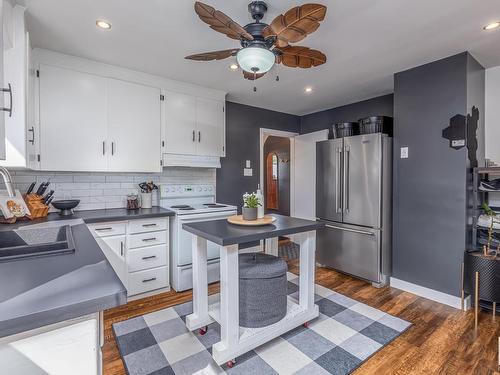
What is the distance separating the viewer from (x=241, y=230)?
6.04 feet

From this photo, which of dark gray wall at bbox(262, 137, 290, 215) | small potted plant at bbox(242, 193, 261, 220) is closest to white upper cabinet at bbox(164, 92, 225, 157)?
small potted plant at bbox(242, 193, 261, 220)

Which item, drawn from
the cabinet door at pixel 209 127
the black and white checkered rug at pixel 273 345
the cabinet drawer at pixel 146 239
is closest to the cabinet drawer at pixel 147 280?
the cabinet drawer at pixel 146 239

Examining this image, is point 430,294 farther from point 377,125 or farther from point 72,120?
point 72,120

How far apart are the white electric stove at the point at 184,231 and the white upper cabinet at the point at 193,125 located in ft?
1.78

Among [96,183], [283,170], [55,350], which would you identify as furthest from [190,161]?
[283,170]

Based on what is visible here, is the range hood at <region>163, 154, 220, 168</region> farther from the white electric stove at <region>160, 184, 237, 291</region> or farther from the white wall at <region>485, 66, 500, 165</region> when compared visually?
the white wall at <region>485, 66, 500, 165</region>

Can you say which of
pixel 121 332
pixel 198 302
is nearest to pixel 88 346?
pixel 198 302

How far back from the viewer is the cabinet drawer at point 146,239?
2678 mm

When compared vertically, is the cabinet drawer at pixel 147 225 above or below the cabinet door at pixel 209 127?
below

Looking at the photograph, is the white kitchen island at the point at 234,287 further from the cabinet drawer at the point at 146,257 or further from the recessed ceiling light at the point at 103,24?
the recessed ceiling light at the point at 103,24

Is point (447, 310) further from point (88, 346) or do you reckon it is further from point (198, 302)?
point (88, 346)

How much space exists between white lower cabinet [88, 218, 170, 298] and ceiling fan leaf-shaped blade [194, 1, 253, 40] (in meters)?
1.97

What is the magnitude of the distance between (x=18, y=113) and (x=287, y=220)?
2081 millimetres

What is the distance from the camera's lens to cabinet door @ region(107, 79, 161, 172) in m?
2.78
